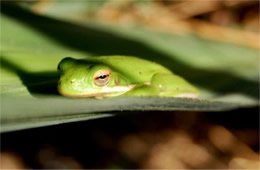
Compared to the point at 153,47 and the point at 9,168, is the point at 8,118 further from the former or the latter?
the point at 9,168

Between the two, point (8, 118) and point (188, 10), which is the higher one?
point (188, 10)

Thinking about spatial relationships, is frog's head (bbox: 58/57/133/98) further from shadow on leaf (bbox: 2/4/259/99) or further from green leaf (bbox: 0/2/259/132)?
shadow on leaf (bbox: 2/4/259/99)

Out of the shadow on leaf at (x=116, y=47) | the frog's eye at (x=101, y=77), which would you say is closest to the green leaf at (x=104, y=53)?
the shadow on leaf at (x=116, y=47)

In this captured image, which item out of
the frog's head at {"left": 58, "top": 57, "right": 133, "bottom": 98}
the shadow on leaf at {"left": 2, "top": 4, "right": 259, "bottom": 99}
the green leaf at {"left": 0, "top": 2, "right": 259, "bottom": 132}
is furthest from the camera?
the shadow on leaf at {"left": 2, "top": 4, "right": 259, "bottom": 99}

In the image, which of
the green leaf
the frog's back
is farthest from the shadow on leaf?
the frog's back

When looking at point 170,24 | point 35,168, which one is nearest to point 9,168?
point 35,168

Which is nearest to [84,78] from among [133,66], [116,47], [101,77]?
[101,77]

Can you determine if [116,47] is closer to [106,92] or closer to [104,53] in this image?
[104,53]
